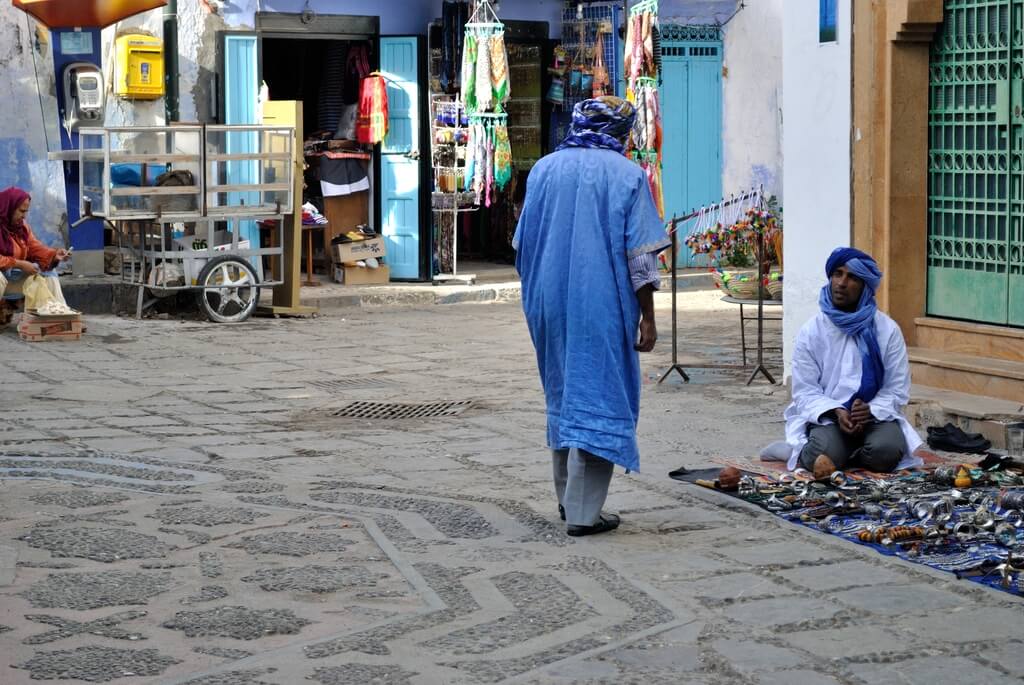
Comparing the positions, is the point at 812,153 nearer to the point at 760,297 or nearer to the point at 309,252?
the point at 760,297

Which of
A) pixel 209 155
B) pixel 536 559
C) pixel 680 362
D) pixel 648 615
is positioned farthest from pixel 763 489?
pixel 209 155

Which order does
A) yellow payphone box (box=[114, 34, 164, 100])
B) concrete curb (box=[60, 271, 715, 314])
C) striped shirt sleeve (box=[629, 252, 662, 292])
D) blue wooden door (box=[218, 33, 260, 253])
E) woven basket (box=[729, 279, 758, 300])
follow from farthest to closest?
blue wooden door (box=[218, 33, 260, 253]) < yellow payphone box (box=[114, 34, 164, 100]) < concrete curb (box=[60, 271, 715, 314]) < woven basket (box=[729, 279, 758, 300]) < striped shirt sleeve (box=[629, 252, 662, 292])

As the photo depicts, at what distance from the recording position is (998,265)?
8758 mm

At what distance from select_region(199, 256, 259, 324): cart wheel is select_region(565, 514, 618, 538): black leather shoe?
323 inches

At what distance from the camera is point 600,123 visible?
6.22m

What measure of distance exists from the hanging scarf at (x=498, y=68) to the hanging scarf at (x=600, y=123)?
32.6ft

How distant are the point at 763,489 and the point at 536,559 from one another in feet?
4.80

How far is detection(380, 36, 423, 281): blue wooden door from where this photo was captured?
16.4 m

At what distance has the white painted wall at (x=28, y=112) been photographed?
1474 centimetres

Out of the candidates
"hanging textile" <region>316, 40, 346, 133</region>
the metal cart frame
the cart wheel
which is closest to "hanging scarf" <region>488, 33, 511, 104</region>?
"hanging textile" <region>316, 40, 346, 133</region>

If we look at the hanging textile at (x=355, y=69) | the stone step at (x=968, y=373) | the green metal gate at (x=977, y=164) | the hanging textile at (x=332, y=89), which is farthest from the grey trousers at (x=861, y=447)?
the hanging textile at (x=332, y=89)

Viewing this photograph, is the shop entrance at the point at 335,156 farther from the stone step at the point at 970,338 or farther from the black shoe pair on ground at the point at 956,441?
the black shoe pair on ground at the point at 956,441

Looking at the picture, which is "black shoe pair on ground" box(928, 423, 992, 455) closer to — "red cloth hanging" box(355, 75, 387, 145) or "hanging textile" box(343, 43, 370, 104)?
"red cloth hanging" box(355, 75, 387, 145)

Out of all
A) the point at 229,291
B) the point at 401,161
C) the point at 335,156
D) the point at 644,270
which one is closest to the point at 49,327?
the point at 229,291
